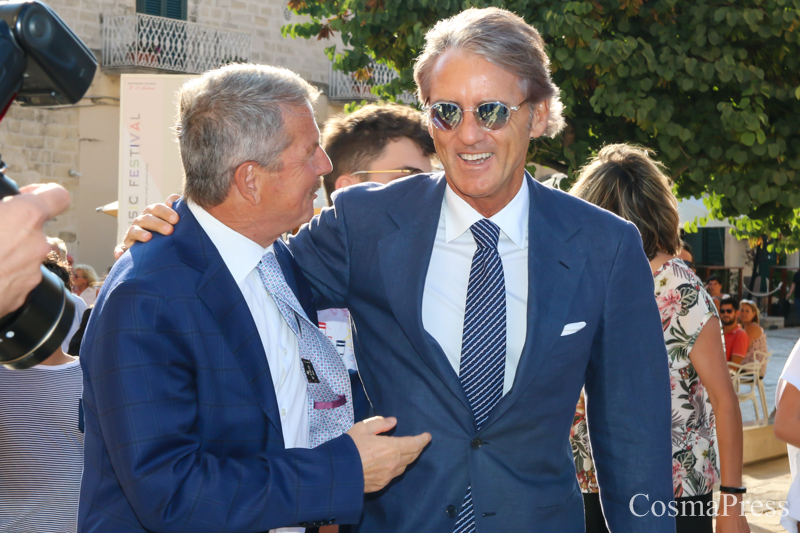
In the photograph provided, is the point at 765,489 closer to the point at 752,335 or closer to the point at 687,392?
the point at 752,335

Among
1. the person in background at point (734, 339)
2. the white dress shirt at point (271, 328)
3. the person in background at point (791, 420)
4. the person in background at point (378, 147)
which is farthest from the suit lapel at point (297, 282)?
the person in background at point (734, 339)

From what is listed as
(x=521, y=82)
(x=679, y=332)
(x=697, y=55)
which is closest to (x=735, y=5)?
(x=697, y=55)

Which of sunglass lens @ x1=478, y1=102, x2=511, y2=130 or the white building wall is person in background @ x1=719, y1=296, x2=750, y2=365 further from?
the white building wall

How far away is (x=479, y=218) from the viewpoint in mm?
2354

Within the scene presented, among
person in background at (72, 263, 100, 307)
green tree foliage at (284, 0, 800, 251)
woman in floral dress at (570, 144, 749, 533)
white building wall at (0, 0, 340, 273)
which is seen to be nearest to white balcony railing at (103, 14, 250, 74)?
white building wall at (0, 0, 340, 273)

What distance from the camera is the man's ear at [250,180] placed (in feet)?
7.21

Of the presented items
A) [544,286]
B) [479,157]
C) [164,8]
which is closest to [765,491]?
[544,286]

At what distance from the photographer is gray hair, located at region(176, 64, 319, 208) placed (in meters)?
2.18

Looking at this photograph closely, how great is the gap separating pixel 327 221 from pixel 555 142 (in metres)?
5.71

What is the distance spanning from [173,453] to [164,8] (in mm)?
17112

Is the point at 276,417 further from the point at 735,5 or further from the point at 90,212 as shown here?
the point at 90,212

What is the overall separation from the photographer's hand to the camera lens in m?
0.26

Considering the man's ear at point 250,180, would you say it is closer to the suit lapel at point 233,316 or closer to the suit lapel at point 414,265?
the suit lapel at point 233,316

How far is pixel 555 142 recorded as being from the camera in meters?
7.78
